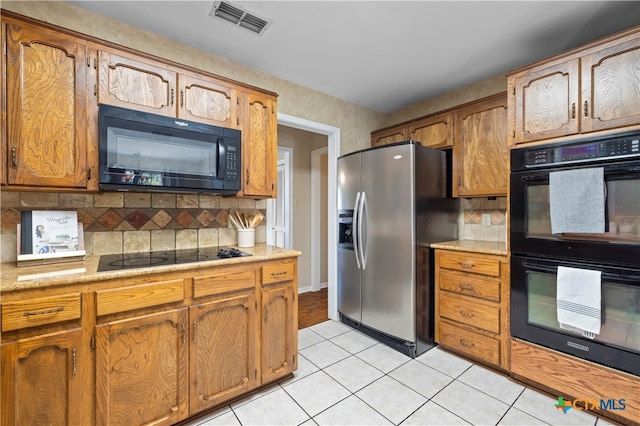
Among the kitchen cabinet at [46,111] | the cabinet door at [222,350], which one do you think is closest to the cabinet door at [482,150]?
the cabinet door at [222,350]

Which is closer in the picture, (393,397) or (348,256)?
(393,397)

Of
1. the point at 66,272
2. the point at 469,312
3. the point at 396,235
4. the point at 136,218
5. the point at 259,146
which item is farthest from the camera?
the point at 396,235

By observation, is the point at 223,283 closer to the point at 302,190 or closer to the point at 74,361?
the point at 74,361

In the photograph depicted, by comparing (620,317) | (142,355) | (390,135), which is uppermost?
(390,135)

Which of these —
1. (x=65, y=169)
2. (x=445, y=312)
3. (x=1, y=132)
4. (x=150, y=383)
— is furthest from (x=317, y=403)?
(x=1, y=132)

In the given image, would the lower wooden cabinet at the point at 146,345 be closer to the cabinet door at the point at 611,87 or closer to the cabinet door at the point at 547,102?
the cabinet door at the point at 547,102

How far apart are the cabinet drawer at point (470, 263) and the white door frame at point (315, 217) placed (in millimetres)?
2162

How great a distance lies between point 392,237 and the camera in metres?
2.48

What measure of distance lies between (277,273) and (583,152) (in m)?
2.08

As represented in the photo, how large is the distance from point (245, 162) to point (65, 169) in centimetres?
102

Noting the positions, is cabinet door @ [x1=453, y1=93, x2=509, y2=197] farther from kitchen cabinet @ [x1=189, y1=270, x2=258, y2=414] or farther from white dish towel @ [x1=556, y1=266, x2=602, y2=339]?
kitchen cabinet @ [x1=189, y1=270, x2=258, y2=414]

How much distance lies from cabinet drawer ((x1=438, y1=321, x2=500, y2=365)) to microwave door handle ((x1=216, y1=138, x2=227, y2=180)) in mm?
2217

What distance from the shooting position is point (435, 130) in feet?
9.14
